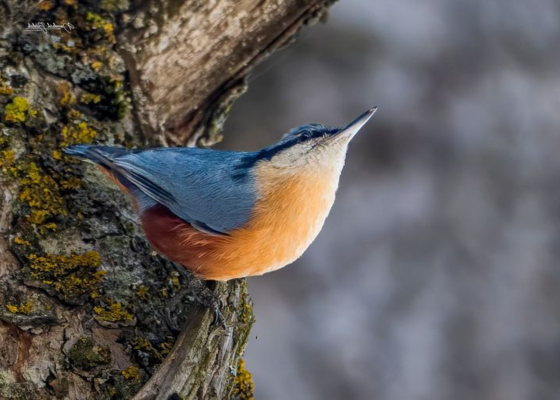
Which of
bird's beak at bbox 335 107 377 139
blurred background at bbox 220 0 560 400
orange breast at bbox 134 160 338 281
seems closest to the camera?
bird's beak at bbox 335 107 377 139

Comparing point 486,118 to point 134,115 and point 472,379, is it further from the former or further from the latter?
point 134,115

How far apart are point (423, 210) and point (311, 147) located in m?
1.79

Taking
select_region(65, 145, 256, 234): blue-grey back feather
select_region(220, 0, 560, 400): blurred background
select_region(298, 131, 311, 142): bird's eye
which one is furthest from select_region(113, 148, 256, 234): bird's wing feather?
select_region(220, 0, 560, 400): blurred background

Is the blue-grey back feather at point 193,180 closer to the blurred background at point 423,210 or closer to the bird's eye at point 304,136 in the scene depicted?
the bird's eye at point 304,136

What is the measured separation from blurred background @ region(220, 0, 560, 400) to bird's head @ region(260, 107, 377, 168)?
130 cm

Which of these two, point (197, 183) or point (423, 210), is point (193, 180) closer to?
point (197, 183)

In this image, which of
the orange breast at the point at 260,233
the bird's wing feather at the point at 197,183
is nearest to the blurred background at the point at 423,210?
the bird's wing feather at the point at 197,183

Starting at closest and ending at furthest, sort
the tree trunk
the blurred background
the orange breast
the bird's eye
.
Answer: the tree trunk → the orange breast → the bird's eye → the blurred background

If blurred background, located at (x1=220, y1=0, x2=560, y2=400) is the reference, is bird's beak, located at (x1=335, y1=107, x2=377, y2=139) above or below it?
below

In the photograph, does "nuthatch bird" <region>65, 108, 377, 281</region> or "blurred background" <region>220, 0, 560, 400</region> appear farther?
"blurred background" <region>220, 0, 560, 400</region>

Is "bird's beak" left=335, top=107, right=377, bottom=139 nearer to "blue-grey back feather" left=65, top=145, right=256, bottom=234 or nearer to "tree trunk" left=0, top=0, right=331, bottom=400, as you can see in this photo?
"blue-grey back feather" left=65, top=145, right=256, bottom=234

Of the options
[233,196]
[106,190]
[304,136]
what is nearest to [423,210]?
[304,136]

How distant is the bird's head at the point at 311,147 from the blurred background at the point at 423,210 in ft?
4.27

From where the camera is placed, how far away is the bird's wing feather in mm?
3297
